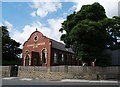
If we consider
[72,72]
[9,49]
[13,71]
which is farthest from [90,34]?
[9,49]

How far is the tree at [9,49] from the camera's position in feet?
182

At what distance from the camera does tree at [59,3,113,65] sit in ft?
104

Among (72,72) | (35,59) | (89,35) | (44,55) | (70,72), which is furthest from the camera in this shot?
(35,59)

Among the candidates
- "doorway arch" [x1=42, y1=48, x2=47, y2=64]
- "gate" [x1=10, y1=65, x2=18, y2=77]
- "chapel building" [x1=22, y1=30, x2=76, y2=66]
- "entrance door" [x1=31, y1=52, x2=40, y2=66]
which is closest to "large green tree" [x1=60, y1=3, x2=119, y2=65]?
"chapel building" [x1=22, y1=30, x2=76, y2=66]

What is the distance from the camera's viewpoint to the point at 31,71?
3906 centimetres

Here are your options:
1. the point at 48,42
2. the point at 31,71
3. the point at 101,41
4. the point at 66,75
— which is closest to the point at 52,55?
the point at 48,42

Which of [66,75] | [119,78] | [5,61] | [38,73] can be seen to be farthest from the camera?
[5,61]

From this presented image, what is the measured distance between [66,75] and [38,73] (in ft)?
18.2

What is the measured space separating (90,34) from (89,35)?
0.98ft

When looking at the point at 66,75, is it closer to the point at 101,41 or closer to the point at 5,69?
the point at 101,41

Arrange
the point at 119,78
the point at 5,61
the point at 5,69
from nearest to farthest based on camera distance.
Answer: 1. the point at 119,78
2. the point at 5,69
3. the point at 5,61

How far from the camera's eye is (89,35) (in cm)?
3231

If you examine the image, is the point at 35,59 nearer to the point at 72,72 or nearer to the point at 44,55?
the point at 44,55

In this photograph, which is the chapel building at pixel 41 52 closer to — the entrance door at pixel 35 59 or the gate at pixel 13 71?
the entrance door at pixel 35 59
